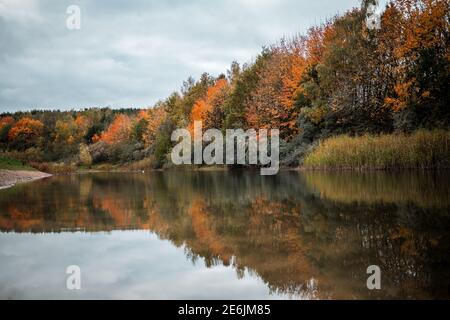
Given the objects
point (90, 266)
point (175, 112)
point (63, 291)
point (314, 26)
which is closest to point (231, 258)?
point (90, 266)

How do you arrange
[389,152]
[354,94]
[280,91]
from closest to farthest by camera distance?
[389,152], [354,94], [280,91]

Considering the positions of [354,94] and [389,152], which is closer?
[389,152]

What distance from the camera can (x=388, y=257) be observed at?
511 centimetres

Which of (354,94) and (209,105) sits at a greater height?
(209,105)

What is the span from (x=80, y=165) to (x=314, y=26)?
163 feet

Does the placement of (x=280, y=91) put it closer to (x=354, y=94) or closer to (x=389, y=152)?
(x=354, y=94)

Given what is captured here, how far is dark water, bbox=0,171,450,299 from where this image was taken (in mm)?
Answer: 4273

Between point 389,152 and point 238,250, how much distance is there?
63.1ft

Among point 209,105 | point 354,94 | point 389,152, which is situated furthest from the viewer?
point 209,105

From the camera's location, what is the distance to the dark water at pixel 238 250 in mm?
4273

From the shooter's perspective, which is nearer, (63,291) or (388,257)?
(63,291)

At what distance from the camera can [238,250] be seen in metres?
5.98

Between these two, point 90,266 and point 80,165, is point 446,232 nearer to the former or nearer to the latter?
→ point 90,266

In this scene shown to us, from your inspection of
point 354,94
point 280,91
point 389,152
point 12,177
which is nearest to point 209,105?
point 280,91
